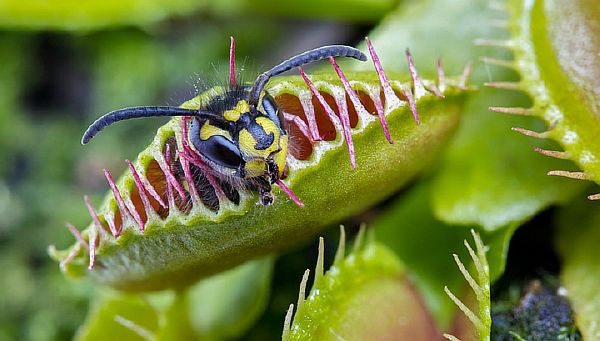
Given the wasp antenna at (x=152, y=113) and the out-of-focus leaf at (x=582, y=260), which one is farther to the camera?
the out-of-focus leaf at (x=582, y=260)

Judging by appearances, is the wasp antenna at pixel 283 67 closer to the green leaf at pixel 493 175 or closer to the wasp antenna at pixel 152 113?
the wasp antenna at pixel 152 113

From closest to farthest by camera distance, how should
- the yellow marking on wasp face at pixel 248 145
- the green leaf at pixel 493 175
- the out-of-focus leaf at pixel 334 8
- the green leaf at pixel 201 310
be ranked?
the yellow marking on wasp face at pixel 248 145 → the green leaf at pixel 493 175 → the green leaf at pixel 201 310 → the out-of-focus leaf at pixel 334 8

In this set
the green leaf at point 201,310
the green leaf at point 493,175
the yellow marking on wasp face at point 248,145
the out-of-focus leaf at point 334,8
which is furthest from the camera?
the out-of-focus leaf at point 334,8

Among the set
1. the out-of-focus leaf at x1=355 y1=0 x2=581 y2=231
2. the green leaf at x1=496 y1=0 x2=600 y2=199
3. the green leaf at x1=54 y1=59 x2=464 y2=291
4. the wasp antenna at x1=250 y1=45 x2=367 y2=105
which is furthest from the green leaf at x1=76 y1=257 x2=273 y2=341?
the green leaf at x1=496 y1=0 x2=600 y2=199

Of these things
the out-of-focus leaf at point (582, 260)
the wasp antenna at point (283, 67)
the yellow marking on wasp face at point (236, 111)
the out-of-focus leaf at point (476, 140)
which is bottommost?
the out-of-focus leaf at point (582, 260)

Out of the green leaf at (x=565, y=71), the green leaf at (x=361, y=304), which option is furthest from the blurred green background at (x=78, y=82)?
the green leaf at (x=361, y=304)

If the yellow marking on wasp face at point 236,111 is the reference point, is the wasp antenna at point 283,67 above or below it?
above

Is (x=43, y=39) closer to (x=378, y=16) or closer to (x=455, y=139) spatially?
(x=378, y=16)

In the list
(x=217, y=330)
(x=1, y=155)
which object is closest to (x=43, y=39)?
(x=1, y=155)
